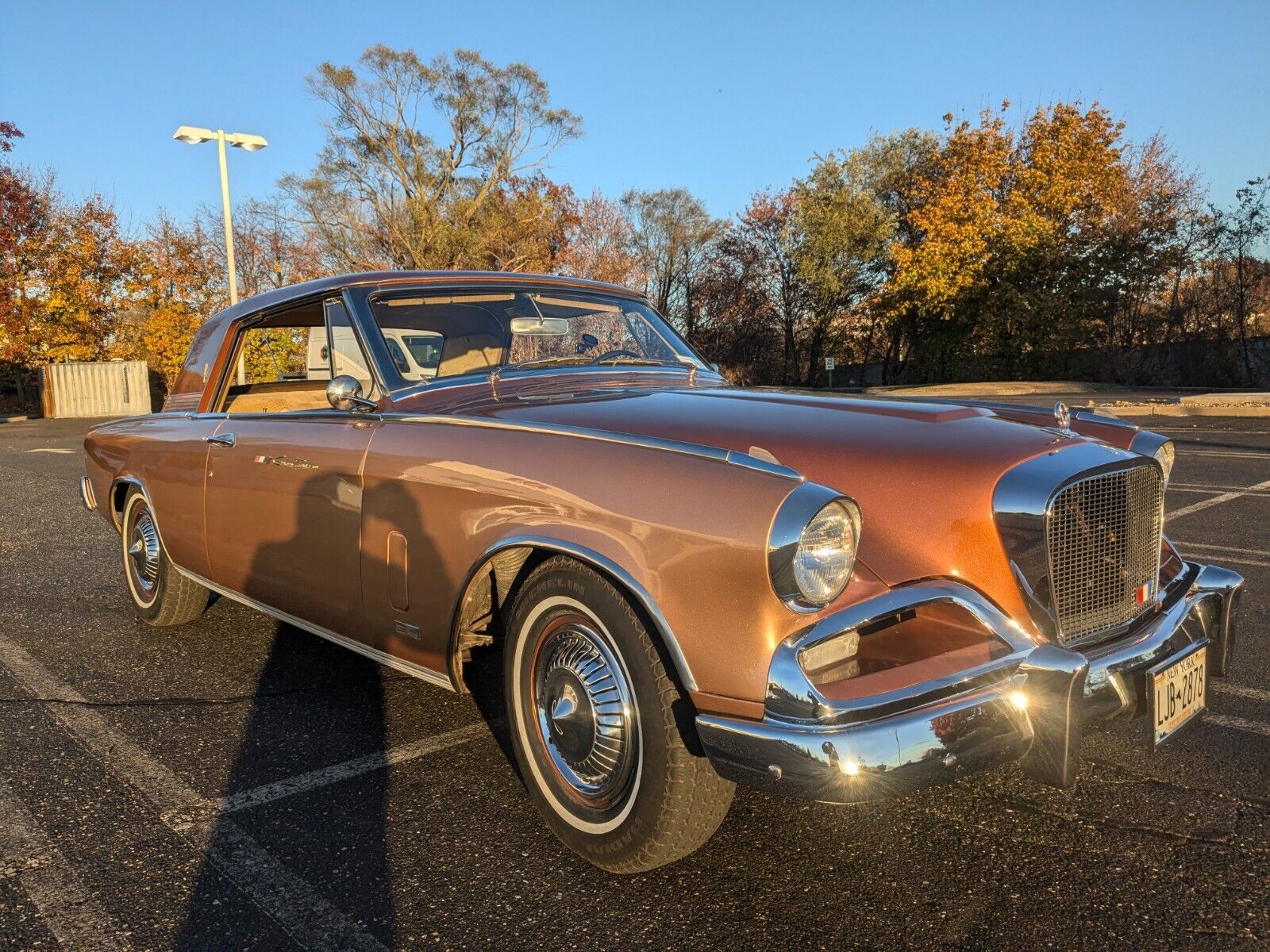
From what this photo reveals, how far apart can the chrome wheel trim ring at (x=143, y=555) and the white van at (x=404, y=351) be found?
173 centimetres

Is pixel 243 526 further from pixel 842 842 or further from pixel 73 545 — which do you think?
pixel 73 545

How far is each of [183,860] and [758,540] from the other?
1.71 meters

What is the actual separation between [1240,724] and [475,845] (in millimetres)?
2575

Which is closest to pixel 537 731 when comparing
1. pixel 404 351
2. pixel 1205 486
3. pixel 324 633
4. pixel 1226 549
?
pixel 324 633

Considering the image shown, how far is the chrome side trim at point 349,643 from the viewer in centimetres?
285

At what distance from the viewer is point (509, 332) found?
11.6 ft

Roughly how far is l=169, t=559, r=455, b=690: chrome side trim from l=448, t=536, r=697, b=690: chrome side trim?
0.49 m

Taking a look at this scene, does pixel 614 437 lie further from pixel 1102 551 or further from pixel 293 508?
pixel 293 508

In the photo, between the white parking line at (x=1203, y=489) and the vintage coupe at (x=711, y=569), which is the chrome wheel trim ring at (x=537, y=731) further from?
the white parking line at (x=1203, y=489)

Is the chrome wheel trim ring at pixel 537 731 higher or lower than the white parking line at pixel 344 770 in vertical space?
higher

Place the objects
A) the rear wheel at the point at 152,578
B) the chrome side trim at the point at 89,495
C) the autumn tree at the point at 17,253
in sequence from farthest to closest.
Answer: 1. the autumn tree at the point at 17,253
2. the chrome side trim at the point at 89,495
3. the rear wheel at the point at 152,578

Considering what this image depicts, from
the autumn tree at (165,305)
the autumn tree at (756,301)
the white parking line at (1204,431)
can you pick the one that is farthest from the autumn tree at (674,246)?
the white parking line at (1204,431)

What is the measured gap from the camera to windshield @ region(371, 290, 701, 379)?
3.36 metres

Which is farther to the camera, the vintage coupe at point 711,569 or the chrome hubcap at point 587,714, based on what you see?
the chrome hubcap at point 587,714
